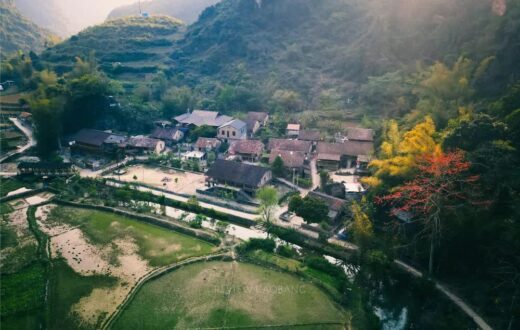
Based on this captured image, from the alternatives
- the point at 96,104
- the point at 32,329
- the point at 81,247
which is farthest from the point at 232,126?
the point at 32,329

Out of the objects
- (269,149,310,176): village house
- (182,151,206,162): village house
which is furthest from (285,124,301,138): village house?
(182,151,206,162): village house

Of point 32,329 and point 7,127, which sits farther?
point 7,127

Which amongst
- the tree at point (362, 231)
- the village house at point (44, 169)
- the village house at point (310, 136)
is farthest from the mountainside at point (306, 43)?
the village house at point (44, 169)

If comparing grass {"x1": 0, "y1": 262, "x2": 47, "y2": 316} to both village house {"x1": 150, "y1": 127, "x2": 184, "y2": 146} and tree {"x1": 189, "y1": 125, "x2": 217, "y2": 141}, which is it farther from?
tree {"x1": 189, "y1": 125, "x2": 217, "y2": 141}

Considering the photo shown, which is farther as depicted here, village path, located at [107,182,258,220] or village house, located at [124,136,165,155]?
village house, located at [124,136,165,155]

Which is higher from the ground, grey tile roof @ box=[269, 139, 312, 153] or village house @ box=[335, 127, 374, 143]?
village house @ box=[335, 127, 374, 143]

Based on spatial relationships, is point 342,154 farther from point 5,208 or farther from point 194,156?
point 5,208

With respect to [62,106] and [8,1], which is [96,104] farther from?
[8,1]
